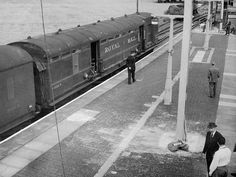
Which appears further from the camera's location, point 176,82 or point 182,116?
point 176,82

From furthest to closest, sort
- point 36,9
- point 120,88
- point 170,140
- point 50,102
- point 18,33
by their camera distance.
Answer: point 36,9 < point 18,33 < point 120,88 < point 50,102 < point 170,140

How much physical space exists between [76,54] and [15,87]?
4840 millimetres

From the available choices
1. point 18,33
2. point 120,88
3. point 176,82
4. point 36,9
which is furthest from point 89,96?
point 36,9

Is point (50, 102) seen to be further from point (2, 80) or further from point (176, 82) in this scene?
point (176, 82)

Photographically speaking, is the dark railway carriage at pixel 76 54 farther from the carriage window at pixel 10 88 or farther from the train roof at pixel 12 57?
the carriage window at pixel 10 88

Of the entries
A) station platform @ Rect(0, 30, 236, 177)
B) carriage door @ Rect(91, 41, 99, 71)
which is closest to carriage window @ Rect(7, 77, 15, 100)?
station platform @ Rect(0, 30, 236, 177)

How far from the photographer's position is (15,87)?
12898 mm

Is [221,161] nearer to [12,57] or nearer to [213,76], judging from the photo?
[12,57]

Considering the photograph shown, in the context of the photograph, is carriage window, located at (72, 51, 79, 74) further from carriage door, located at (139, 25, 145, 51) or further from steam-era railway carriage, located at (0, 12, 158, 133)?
carriage door, located at (139, 25, 145, 51)

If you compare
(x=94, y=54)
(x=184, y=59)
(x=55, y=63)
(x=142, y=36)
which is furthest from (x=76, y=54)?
(x=142, y=36)

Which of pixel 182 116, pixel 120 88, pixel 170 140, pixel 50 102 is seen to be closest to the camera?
pixel 182 116

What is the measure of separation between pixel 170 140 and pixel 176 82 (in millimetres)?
7742

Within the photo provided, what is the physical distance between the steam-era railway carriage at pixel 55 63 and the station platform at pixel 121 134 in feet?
2.52

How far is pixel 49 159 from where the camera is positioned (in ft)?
36.4
